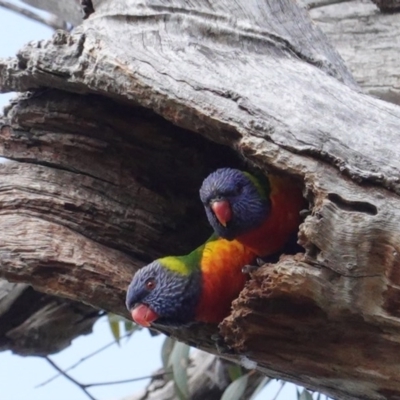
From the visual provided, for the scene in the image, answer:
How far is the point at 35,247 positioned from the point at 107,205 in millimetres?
273

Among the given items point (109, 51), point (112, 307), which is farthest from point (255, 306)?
point (109, 51)

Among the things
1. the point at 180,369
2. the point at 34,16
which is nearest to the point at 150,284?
the point at 180,369

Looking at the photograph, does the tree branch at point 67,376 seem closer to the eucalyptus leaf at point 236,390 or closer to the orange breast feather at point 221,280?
the eucalyptus leaf at point 236,390

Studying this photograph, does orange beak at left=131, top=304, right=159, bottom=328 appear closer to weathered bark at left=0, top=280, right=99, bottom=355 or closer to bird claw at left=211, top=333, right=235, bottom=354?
bird claw at left=211, top=333, right=235, bottom=354

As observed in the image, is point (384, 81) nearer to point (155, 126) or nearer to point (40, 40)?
point (155, 126)

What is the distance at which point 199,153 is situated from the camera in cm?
222

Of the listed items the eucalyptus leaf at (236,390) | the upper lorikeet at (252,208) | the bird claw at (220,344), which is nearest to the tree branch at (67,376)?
the eucalyptus leaf at (236,390)

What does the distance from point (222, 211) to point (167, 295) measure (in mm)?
314

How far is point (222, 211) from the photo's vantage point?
190 cm

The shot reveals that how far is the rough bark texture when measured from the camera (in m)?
1.57

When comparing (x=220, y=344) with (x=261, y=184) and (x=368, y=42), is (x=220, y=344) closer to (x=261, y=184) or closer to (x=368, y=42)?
(x=261, y=184)

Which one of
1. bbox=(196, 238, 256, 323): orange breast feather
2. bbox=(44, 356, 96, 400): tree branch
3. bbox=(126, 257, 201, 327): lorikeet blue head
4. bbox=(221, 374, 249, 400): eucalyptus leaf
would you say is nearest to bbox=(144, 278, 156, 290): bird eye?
bbox=(126, 257, 201, 327): lorikeet blue head

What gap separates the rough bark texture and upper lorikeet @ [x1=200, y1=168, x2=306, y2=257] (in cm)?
18

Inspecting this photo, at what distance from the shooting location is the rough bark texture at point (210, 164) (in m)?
1.57
